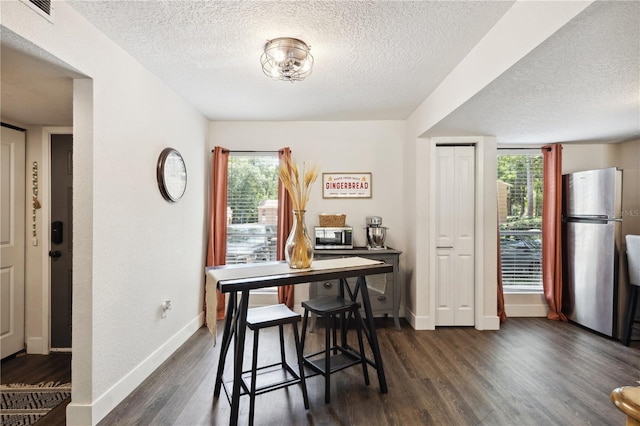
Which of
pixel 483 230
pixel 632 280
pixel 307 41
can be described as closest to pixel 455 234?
pixel 483 230

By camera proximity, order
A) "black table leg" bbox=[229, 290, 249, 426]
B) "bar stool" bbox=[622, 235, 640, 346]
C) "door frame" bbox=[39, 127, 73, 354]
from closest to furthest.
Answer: "black table leg" bbox=[229, 290, 249, 426] < "door frame" bbox=[39, 127, 73, 354] < "bar stool" bbox=[622, 235, 640, 346]

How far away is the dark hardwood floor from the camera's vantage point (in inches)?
81.6

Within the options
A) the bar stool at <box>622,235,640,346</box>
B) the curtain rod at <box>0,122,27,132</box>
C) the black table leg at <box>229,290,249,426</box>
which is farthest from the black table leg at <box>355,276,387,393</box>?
the curtain rod at <box>0,122,27,132</box>

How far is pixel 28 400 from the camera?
2295 millimetres

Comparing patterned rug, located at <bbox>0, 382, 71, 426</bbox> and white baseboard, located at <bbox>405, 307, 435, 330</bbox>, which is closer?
patterned rug, located at <bbox>0, 382, 71, 426</bbox>

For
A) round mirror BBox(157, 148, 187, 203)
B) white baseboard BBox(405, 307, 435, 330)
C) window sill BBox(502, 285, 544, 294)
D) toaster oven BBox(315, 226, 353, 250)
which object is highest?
round mirror BBox(157, 148, 187, 203)

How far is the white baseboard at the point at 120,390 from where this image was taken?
1.98m

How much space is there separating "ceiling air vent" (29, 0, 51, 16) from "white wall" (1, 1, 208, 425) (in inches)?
1.7

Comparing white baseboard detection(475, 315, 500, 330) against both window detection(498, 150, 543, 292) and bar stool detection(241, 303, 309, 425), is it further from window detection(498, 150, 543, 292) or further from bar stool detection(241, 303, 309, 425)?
bar stool detection(241, 303, 309, 425)

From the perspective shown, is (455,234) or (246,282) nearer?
(246,282)

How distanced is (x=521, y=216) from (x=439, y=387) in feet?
9.17

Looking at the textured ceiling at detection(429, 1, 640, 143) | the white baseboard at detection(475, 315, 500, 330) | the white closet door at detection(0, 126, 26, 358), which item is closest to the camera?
the textured ceiling at detection(429, 1, 640, 143)

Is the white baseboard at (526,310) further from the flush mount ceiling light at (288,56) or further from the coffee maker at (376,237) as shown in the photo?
the flush mount ceiling light at (288,56)

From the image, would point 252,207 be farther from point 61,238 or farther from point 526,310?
point 526,310
